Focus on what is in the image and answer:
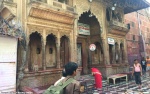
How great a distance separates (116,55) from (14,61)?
10414 mm

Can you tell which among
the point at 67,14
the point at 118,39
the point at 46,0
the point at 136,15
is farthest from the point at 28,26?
the point at 136,15

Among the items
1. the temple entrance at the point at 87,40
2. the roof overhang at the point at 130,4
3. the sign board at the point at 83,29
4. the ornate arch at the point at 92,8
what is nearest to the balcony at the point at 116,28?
the temple entrance at the point at 87,40

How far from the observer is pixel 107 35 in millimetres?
12906

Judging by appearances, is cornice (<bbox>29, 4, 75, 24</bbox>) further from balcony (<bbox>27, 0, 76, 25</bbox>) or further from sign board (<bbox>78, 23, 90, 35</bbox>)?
sign board (<bbox>78, 23, 90, 35</bbox>)

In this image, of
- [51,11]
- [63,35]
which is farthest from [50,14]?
[63,35]

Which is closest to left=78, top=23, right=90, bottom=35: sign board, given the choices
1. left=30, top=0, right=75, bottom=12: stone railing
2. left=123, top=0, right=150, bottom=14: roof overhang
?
left=30, top=0, right=75, bottom=12: stone railing

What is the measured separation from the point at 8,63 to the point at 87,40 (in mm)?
8315

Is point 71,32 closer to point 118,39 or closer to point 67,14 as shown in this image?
point 67,14

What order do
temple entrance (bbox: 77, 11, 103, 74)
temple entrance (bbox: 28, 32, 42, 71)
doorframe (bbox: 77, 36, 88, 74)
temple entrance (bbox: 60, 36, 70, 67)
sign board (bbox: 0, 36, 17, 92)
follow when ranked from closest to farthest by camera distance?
1. sign board (bbox: 0, 36, 17, 92)
2. temple entrance (bbox: 28, 32, 42, 71)
3. temple entrance (bbox: 60, 36, 70, 67)
4. temple entrance (bbox: 77, 11, 103, 74)
5. doorframe (bbox: 77, 36, 88, 74)

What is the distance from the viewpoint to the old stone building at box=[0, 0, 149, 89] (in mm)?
7568

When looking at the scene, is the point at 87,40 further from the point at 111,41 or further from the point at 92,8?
the point at 92,8

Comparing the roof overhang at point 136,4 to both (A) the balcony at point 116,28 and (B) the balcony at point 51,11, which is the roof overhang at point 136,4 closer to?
(A) the balcony at point 116,28

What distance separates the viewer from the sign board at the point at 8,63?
6.14 m

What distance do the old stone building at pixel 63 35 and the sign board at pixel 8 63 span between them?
59 cm
